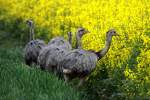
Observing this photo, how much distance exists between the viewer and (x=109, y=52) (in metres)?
12.3

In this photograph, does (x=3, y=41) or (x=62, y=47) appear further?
(x=3, y=41)

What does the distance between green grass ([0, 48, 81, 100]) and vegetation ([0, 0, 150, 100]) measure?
3.40 feet

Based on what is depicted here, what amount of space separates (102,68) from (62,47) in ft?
4.14

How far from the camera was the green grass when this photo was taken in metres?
9.79

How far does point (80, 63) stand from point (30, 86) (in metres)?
1.59

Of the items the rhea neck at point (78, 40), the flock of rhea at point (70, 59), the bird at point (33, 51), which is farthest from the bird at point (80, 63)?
the bird at point (33, 51)

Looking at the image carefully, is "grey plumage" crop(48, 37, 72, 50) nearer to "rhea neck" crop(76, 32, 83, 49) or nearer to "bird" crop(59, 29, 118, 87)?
"rhea neck" crop(76, 32, 83, 49)

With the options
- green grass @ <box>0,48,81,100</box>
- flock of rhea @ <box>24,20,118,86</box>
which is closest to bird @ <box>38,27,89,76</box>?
flock of rhea @ <box>24,20,118,86</box>

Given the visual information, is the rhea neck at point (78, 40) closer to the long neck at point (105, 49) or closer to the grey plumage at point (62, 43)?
the grey plumage at point (62, 43)

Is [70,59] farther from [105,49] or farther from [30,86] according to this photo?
[30,86]

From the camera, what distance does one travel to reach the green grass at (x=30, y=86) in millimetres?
9789

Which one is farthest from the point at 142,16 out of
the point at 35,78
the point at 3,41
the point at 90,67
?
the point at 3,41

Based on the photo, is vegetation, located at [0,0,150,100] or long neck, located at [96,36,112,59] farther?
long neck, located at [96,36,112,59]

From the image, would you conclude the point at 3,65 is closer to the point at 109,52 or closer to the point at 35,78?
the point at 35,78
